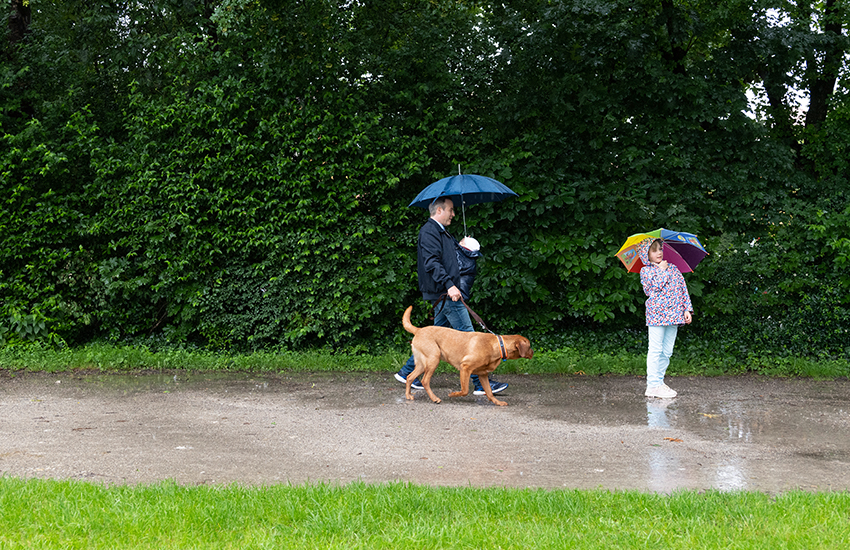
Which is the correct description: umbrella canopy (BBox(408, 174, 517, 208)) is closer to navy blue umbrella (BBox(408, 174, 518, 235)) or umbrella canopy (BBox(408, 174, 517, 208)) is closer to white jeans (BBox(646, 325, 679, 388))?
navy blue umbrella (BBox(408, 174, 518, 235))

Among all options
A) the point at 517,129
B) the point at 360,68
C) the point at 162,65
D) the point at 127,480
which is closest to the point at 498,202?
the point at 517,129

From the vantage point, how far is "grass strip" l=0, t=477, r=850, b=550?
355 centimetres

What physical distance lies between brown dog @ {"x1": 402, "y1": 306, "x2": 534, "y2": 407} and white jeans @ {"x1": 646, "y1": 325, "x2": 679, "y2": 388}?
57.5 inches

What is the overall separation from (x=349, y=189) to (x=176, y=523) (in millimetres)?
6192

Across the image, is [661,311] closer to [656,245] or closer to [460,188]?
[656,245]

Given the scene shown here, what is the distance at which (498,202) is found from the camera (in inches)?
368

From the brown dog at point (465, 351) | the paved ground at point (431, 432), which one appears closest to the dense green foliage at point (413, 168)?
the paved ground at point (431, 432)

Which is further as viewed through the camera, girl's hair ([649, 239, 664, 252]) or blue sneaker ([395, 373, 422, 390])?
blue sneaker ([395, 373, 422, 390])

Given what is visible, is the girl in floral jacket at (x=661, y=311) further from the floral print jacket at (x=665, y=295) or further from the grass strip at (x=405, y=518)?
the grass strip at (x=405, y=518)

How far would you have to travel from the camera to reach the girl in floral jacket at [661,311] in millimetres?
7305

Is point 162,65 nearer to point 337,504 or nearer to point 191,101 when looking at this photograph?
point 191,101

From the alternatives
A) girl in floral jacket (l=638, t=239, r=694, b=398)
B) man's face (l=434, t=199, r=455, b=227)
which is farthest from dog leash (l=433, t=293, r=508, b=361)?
girl in floral jacket (l=638, t=239, r=694, b=398)

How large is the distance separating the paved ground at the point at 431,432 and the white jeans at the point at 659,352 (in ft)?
0.94

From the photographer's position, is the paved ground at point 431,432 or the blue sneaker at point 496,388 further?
the blue sneaker at point 496,388
